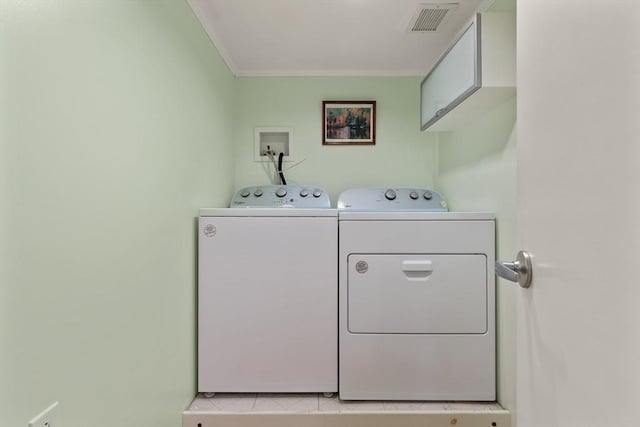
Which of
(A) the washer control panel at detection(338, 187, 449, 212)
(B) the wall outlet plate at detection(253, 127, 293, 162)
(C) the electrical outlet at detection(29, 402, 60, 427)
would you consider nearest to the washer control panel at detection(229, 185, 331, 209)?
(A) the washer control panel at detection(338, 187, 449, 212)

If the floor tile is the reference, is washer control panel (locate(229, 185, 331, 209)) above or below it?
above

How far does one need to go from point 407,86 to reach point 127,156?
6.74 ft

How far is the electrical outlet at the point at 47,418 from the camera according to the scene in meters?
0.73

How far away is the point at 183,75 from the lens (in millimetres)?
Answer: 1498

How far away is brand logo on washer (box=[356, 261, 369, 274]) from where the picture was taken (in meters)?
1.64

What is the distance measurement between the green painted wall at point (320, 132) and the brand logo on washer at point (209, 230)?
0.90 meters

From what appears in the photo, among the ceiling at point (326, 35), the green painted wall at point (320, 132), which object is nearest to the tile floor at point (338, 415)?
the green painted wall at point (320, 132)

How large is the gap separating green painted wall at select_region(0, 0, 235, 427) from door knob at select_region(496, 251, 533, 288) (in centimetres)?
102

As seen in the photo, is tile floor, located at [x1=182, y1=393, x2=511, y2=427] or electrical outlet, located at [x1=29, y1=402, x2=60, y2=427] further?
tile floor, located at [x1=182, y1=393, x2=511, y2=427]

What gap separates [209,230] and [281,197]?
0.74 metres

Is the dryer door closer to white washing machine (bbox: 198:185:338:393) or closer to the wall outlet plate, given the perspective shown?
white washing machine (bbox: 198:185:338:393)

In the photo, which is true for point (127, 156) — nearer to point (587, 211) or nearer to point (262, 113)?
point (587, 211)

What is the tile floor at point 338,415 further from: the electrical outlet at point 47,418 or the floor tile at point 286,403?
the electrical outlet at point 47,418

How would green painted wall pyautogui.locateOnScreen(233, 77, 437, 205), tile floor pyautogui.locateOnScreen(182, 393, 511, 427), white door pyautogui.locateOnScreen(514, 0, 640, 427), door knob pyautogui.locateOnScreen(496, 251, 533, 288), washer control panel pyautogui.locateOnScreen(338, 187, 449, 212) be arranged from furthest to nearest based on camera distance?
green painted wall pyautogui.locateOnScreen(233, 77, 437, 205) < washer control panel pyautogui.locateOnScreen(338, 187, 449, 212) < tile floor pyautogui.locateOnScreen(182, 393, 511, 427) < door knob pyautogui.locateOnScreen(496, 251, 533, 288) < white door pyautogui.locateOnScreen(514, 0, 640, 427)
